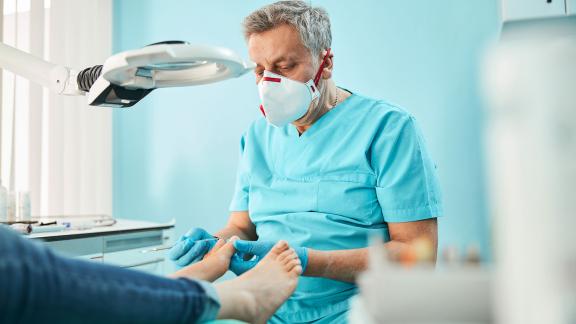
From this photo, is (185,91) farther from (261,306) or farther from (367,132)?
(261,306)

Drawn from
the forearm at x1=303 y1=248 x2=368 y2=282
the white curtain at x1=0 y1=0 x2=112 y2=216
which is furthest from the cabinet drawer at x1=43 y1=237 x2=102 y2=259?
the forearm at x1=303 y1=248 x2=368 y2=282

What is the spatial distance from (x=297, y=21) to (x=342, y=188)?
513 millimetres

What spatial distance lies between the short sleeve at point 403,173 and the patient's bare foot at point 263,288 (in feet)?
1.09

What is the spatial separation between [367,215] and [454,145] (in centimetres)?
97

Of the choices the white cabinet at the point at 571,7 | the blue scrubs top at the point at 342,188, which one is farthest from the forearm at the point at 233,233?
the white cabinet at the point at 571,7

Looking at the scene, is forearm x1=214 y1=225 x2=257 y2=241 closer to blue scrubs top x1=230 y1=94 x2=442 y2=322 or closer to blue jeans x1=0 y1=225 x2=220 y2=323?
blue scrubs top x1=230 y1=94 x2=442 y2=322

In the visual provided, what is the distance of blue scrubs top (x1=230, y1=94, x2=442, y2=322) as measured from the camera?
1.42 metres

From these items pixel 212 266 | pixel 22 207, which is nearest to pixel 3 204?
pixel 22 207

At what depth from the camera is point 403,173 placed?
55.9 inches

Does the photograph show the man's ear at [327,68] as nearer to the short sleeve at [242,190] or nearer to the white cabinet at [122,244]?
the short sleeve at [242,190]

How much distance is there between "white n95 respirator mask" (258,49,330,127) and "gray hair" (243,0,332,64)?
0.38 ft

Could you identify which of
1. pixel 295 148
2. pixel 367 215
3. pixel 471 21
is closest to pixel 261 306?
pixel 367 215

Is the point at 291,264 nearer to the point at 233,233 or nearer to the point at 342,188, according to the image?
the point at 342,188

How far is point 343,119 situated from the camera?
5.19 ft
